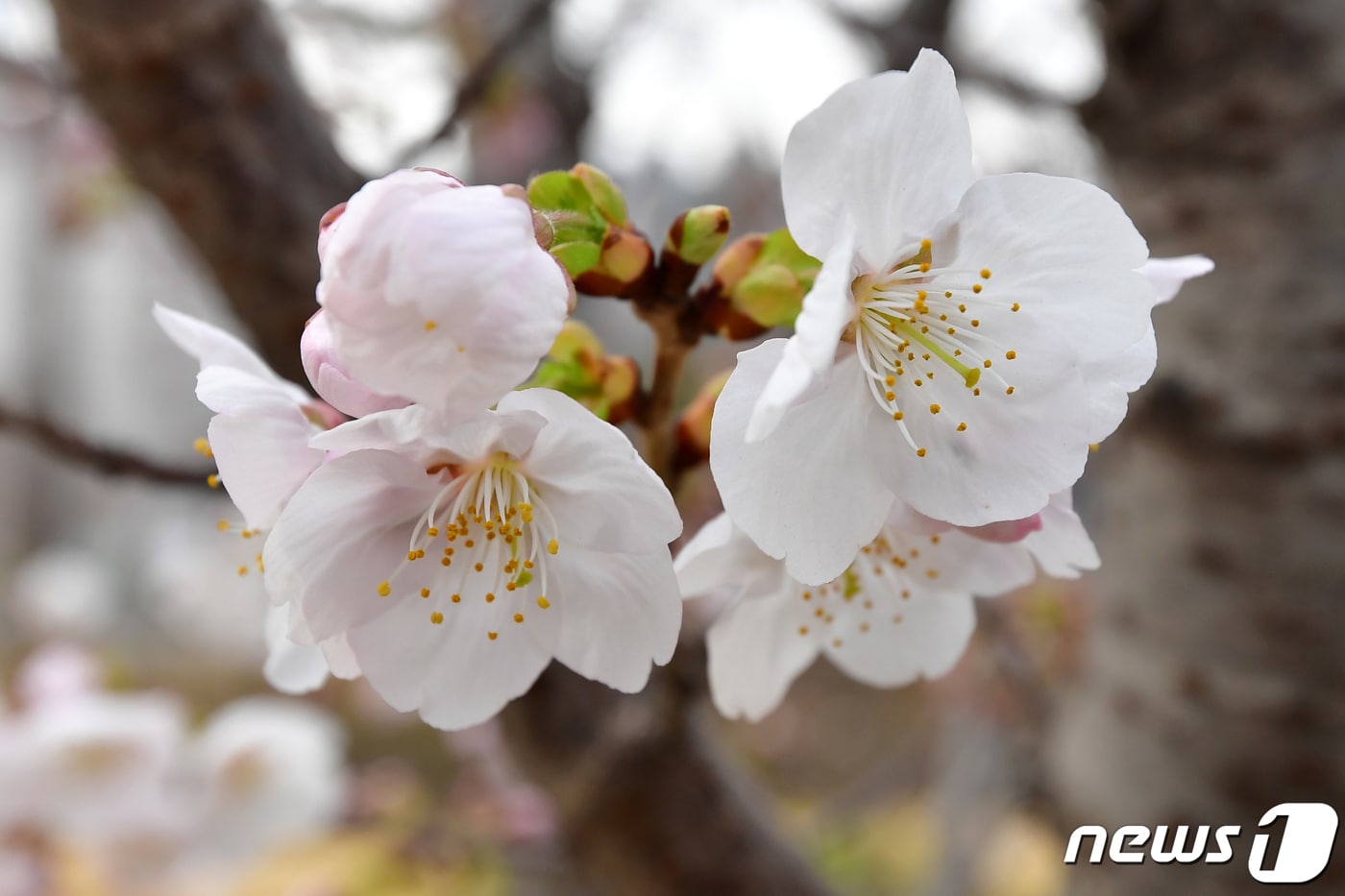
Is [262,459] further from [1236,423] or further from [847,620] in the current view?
[1236,423]

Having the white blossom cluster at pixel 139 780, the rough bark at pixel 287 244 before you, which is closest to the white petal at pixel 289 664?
the rough bark at pixel 287 244

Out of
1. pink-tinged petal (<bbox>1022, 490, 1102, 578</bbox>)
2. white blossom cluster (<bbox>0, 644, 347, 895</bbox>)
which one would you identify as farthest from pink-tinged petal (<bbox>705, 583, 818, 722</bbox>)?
white blossom cluster (<bbox>0, 644, 347, 895</bbox>)

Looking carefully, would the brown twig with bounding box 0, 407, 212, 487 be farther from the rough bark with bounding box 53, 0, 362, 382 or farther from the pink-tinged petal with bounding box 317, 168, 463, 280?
the pink-tinged petal with bounding box 317, 168, 463, 280

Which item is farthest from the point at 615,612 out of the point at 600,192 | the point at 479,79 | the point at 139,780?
the point at 139,780

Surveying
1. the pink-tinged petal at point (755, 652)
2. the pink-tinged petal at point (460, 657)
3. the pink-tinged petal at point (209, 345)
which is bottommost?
the pink-tinged petal at point (755, 652)

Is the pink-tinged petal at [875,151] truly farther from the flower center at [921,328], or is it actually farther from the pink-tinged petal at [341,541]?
the pink-tinged petal at [341,541]
